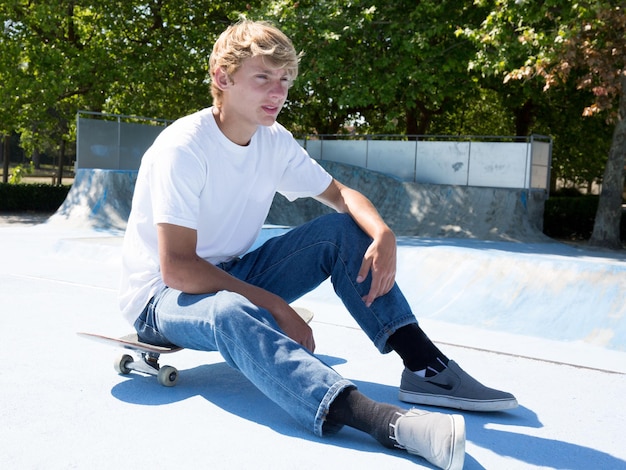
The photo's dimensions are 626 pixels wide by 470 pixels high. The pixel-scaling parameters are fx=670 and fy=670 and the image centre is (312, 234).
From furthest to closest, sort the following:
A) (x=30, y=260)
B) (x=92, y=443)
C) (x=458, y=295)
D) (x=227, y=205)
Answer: (x=30, y=260) → (x=458, y=295) → (x=227, y=205) → (x=92, y=443)

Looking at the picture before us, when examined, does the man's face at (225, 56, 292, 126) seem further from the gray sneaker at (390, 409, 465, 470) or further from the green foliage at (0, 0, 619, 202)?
the green foliage at (0, 0, 619, 202)

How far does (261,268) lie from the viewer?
2.93 m

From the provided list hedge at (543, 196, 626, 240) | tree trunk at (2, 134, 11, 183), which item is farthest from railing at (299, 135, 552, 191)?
tree trunk at (2, 134, 11, 183)

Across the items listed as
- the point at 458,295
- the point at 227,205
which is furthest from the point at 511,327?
the point at 227,205

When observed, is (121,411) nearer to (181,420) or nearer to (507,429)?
(181,420)

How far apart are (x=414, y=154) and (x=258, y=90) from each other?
51.6 ft

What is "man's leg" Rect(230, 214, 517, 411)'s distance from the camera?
2641 millimetres

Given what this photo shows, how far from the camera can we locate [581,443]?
2539 mm

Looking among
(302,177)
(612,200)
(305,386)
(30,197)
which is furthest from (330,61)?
(305,386)

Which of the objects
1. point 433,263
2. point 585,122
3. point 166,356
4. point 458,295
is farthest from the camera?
point 585,122

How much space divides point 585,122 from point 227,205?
68.7 ft

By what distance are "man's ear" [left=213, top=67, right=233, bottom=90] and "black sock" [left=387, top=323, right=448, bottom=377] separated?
122 cm

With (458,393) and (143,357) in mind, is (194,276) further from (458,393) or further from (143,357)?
(458,393)

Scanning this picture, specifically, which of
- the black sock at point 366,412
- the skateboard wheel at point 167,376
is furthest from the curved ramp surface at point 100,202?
the black sock at point 366,412
